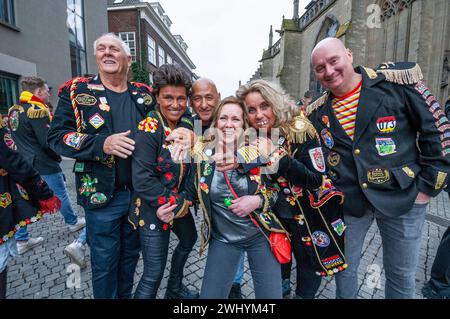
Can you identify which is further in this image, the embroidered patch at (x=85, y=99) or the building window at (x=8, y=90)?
the building window at (x=8, y=90)

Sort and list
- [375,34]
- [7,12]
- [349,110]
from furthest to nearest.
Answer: [375,34], [7,12], [349,110]

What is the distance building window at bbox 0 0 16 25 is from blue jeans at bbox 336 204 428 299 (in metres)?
11.9

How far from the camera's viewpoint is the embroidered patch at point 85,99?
1870 mm

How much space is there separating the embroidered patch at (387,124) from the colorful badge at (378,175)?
31cm

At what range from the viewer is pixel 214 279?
1787 millimetres

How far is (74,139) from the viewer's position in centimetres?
180

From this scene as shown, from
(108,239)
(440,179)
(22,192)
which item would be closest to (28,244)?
(22,192)

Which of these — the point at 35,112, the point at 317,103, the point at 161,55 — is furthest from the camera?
the point at 161,55

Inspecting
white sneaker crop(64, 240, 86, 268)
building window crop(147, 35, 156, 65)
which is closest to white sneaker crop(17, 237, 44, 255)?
white sneaker crop(64, 240, 86, 268)

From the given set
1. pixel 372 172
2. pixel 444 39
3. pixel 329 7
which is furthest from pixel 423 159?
pixel 329 7

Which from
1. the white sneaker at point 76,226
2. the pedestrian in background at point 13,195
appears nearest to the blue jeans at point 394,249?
the pedestrian in background at point 13,195

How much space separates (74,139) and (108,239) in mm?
843

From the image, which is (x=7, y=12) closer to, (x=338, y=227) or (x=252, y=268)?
(x=252, y=268)

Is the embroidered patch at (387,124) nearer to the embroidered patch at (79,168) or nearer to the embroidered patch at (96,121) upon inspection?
the embroidered patch at (96,121)
